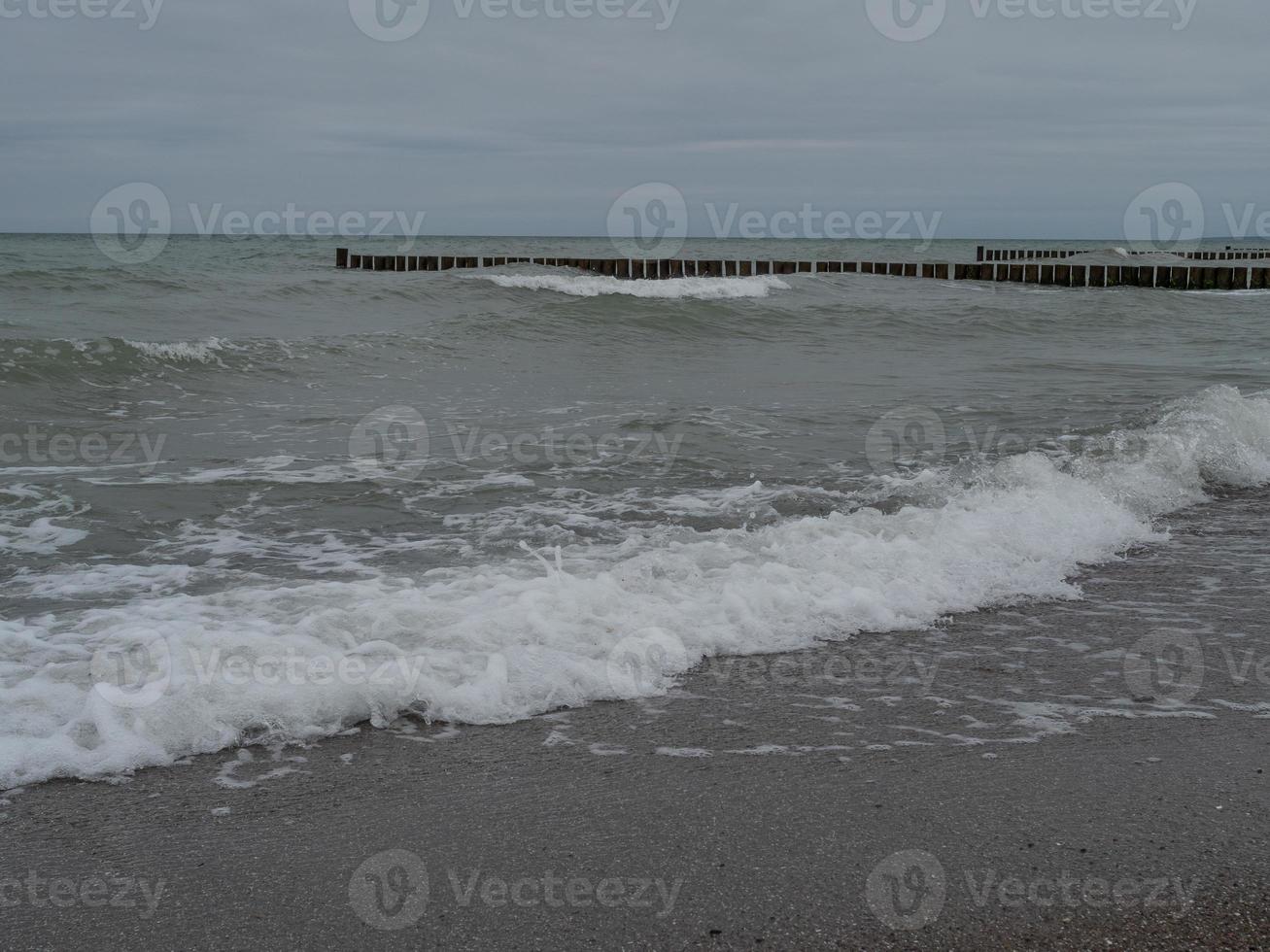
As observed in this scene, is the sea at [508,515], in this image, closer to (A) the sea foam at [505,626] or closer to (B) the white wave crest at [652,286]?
(A) the sea foam at [505,626]

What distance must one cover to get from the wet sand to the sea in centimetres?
25

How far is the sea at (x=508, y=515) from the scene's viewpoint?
12.5ft

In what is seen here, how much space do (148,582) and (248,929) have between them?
9.22 ft

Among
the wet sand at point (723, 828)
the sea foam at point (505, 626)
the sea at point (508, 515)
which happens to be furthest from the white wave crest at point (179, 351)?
the wet sand at point (723, 828)

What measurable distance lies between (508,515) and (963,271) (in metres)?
35.5

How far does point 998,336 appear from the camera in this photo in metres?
19.4

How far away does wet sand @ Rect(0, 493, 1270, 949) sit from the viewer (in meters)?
2.50

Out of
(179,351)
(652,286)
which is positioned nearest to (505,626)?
(179,351)

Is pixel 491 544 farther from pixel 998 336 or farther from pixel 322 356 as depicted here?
pixel 998 336

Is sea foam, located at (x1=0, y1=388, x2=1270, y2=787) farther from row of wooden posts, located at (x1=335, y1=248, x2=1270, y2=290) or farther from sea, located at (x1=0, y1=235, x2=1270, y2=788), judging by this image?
row of wooden posts, located at (x1=335, y1=248, x2=1270, y2=290)

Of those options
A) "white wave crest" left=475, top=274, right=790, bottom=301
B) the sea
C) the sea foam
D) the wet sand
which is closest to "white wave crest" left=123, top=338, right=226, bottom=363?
the sea

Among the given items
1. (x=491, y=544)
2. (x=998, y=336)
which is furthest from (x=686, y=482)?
(x=998, y=336)

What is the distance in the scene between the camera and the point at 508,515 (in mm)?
6301

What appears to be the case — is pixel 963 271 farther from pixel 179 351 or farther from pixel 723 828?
pixel 723 828
